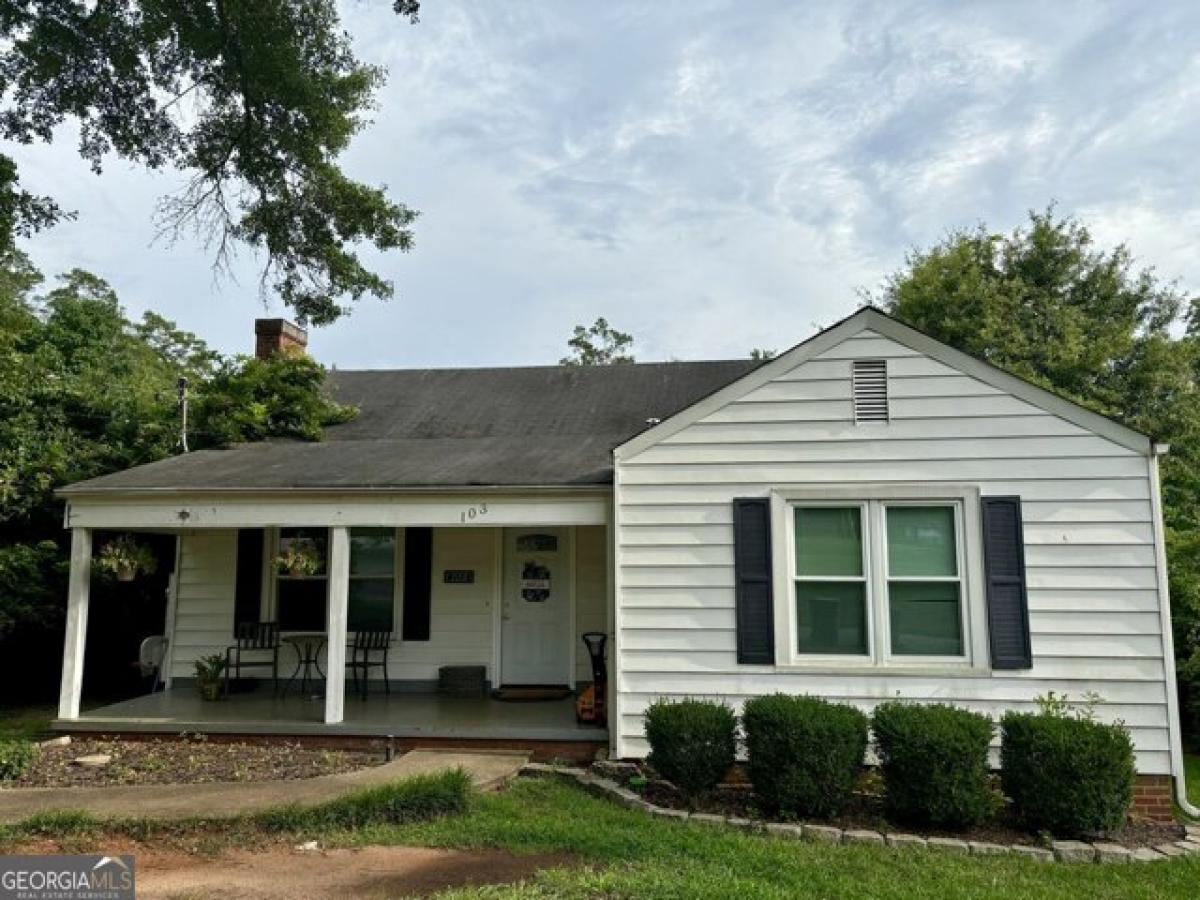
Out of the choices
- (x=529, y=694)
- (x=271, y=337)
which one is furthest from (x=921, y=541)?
(x=271, y=337)

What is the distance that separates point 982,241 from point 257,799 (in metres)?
19.0

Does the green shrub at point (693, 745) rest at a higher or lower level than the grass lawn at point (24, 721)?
higher

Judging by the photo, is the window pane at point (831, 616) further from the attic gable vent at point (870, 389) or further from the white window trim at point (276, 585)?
the white window trim at point (276, 585)

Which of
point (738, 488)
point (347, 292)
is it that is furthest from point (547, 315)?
point (738, 488)

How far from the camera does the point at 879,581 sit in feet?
22.0

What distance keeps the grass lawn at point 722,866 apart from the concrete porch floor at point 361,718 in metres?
1.73

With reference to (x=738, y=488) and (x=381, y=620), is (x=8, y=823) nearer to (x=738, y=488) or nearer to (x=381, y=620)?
(x=381, y=620)

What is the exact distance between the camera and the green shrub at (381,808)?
5.34 m

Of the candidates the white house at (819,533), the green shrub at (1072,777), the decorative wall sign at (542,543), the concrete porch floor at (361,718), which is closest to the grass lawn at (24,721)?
the concrete porch floor at (361,718)

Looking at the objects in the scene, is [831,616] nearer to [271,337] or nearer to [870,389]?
[870,389]

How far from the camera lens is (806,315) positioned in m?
21.6

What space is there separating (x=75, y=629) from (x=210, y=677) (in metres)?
1.58

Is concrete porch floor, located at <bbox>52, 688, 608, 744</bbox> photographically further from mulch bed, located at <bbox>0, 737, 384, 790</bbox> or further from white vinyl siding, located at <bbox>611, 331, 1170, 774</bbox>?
white vinyl siding, located at <bbox>611, 331, 1170, 774</bbox>

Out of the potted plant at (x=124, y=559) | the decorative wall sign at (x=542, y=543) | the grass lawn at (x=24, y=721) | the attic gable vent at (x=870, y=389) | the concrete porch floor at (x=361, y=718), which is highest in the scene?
the attic gable vent at (x=870, y=389)
